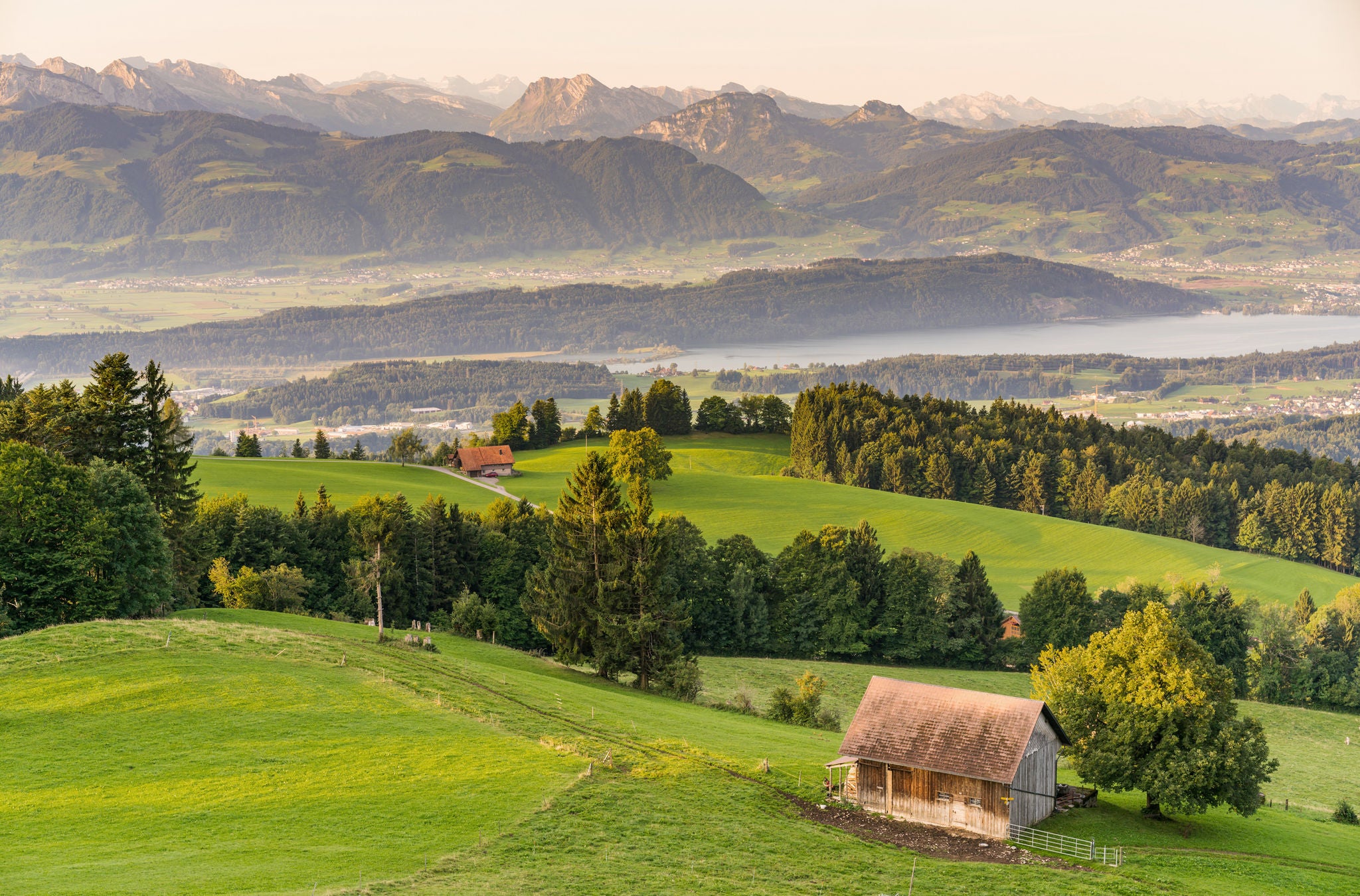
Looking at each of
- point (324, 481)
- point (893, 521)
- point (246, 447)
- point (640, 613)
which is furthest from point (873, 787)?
point (246, 447)

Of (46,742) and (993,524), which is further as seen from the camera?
(993,524)

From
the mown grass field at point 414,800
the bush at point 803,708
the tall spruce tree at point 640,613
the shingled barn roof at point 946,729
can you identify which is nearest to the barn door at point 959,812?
the shingled barn roof at point 946,729

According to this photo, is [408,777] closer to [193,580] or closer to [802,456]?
[193,580]

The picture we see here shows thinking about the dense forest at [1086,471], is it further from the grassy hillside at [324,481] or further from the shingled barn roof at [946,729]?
the shingled barn roof at [946,729]

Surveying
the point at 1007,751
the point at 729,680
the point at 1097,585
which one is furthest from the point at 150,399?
the point at 1097,585

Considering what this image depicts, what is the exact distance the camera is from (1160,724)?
38.2 metres

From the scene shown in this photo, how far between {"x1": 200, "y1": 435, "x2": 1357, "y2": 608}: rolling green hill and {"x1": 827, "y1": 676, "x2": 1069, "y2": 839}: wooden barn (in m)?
58.5

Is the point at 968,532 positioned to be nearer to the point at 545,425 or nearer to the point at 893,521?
the point at 893,521

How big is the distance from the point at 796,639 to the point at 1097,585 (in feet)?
112

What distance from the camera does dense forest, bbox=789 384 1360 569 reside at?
430 feet

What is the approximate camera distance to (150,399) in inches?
2462

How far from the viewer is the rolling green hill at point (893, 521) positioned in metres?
106

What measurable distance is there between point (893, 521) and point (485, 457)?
157 feet

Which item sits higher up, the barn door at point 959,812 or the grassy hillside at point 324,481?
the grassy hillside at point 324,481
